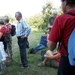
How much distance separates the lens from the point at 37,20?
24812 mm

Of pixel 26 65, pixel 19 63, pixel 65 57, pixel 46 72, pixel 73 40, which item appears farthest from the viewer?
pixel 19 63

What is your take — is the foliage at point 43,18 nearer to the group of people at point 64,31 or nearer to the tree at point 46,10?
the tree at point 46,10

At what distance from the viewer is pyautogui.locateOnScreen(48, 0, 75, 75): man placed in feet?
6.99

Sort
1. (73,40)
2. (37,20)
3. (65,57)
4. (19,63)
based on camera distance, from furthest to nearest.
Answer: (37,20) < (19,63) < (65,57) < (73,40)

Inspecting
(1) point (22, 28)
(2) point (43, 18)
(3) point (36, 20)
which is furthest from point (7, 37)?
(3) point (36, 20)

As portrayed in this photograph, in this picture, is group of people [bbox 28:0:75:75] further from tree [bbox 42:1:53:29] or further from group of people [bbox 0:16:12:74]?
tree [bbox 42:1:53:29]

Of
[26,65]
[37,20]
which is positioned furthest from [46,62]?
[37,20]

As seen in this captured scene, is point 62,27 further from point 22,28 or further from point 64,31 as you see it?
point 22,28

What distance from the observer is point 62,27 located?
2.14m

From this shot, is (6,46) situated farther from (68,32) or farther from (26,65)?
(68,32)

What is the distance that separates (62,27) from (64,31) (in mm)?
64

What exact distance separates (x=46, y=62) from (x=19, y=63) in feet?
2.90

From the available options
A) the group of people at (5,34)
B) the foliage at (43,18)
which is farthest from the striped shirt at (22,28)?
the foliage at (43,18)

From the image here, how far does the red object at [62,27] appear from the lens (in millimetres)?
2125
